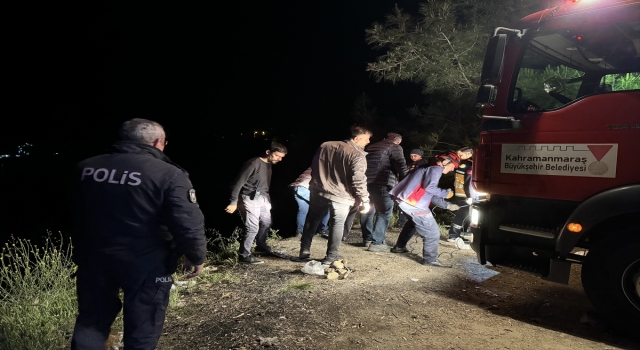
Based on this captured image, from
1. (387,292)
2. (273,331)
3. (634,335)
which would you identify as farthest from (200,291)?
(634,335)

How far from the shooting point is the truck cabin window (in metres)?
3.49

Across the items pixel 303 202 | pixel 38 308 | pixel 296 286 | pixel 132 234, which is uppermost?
pixel 132 234

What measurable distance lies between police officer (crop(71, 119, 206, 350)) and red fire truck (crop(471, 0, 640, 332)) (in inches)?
106

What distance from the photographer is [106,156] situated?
2.49 metres

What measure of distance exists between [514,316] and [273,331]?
2.21 m

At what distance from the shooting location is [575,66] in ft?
13.2

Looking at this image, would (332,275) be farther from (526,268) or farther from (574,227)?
(574,227)

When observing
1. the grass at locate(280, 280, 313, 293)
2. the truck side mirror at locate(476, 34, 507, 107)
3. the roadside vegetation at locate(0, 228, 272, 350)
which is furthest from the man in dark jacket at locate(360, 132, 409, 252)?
the roadside vegetation at locate(0, 228, 272, 350)

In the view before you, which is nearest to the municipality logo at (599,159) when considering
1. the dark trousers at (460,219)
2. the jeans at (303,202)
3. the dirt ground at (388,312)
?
the dirt ground at (388,312)

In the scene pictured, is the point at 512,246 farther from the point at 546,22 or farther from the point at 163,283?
the point at 163,283

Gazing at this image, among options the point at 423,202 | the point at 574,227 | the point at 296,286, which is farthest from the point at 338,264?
the point at 574,227

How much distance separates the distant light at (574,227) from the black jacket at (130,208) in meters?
2.86

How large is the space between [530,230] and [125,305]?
3.15 meters

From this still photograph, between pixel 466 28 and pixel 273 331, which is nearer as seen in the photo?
pixel 273 331
